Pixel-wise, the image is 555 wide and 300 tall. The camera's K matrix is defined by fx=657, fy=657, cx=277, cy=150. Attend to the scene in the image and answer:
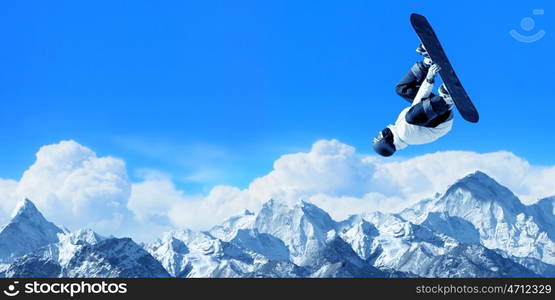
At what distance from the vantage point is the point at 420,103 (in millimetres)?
19438

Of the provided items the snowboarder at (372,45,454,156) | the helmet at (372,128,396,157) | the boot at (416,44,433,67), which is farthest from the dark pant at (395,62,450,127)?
the helmet at (372,128,396,157)

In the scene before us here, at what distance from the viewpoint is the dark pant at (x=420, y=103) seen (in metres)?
18.9

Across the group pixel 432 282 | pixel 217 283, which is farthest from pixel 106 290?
pixel 432 282

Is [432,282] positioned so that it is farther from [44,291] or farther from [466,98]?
[466,98]

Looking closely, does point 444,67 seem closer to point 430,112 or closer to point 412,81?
point 430,112

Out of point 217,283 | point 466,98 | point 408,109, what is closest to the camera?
point 466,98

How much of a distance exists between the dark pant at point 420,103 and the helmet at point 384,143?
4.14 ft

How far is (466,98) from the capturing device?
1756 centimetres

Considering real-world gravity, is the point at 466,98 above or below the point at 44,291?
below

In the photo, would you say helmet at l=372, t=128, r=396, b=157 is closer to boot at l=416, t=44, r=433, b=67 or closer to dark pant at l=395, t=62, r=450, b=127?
dark pant at l=395, t=62, r=450, b=127

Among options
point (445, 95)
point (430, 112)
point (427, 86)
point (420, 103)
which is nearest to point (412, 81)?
point (420, 103)

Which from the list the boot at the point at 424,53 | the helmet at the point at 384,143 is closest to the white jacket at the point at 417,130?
the helmet at the point at 384,143

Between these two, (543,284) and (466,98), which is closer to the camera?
(466,98)

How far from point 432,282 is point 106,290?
2169cm
